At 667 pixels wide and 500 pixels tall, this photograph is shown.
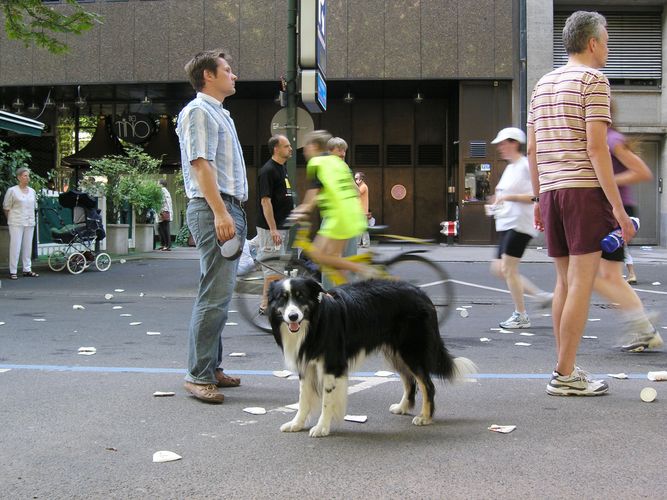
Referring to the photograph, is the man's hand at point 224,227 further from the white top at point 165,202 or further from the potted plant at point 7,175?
the white top at point 165,202

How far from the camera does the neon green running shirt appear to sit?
5559 mm

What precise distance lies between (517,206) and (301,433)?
393 centimetres

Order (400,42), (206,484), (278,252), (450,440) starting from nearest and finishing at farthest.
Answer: (206,484)
(450,440)
(278,252)
(400,42)

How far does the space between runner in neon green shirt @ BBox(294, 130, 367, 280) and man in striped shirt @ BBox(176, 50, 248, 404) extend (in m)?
1.10

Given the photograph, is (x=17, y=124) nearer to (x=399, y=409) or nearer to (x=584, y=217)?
(x=399, y=409)

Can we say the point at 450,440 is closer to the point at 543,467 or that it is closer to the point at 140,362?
the point at 543,467

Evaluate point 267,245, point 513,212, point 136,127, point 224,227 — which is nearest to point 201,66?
point 224,227

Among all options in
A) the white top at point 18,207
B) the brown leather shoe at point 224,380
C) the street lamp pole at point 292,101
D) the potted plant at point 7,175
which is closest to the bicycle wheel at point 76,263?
the white top at point 18,207

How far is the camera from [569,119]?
4.27m

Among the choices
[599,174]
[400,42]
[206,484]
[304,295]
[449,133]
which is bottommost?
[206,484]

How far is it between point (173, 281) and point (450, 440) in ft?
30.1

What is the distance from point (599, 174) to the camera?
410 cm

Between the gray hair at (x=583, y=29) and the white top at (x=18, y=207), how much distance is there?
10.9m

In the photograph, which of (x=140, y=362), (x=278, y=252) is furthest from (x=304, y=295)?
(x=278, y=252)
